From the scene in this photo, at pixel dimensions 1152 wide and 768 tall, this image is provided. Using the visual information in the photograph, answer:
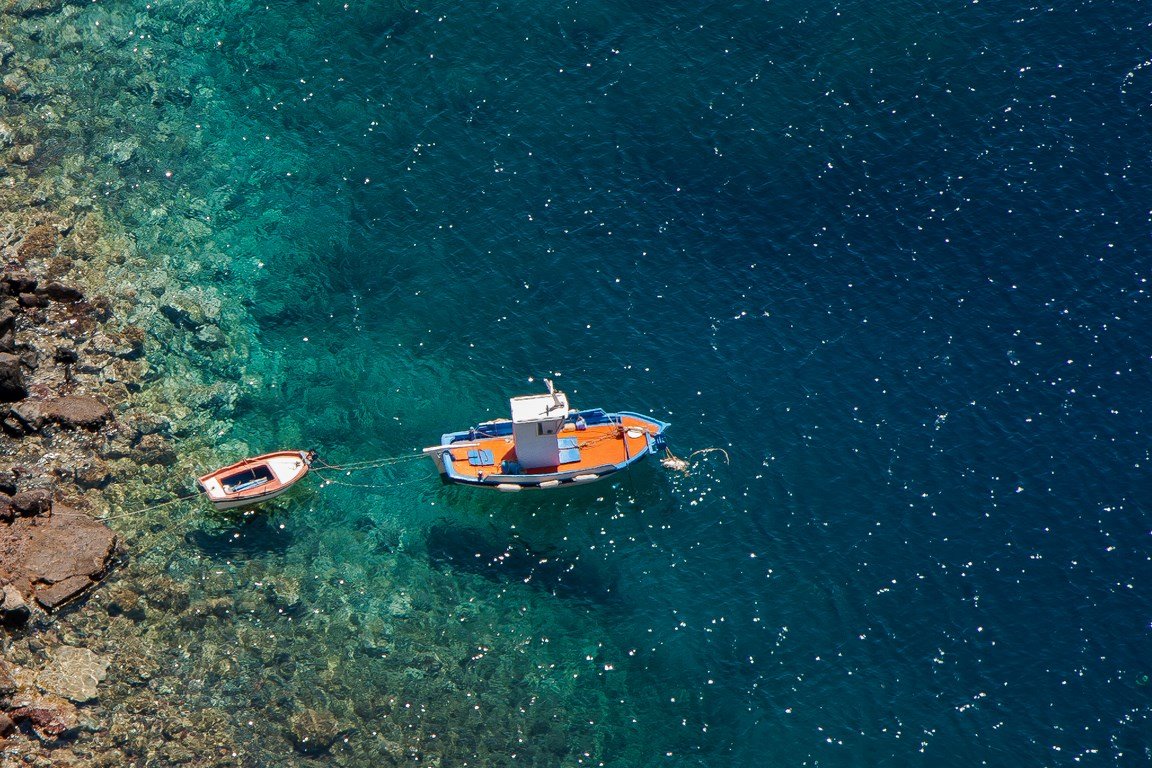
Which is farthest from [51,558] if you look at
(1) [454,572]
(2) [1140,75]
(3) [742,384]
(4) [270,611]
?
(2) [1140,75]

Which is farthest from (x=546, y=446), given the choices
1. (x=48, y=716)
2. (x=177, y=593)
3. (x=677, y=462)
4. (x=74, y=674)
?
(x=48, y=716)

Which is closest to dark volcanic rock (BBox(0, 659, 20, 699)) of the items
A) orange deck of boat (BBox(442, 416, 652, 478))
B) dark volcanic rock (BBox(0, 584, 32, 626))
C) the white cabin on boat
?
dark volcanic rock (BBox(0, 584, 32, 626))

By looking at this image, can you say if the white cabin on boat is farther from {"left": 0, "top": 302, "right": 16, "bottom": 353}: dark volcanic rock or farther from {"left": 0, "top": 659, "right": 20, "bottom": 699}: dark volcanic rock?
{"left": 0, "top": 302, "right": 16, "bottom": 353}: dark volcanic rock

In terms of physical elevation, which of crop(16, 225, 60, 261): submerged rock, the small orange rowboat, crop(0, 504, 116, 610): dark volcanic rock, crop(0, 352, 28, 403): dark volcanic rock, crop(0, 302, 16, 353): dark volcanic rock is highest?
crop(16, 225, 60, 261): submerged rock

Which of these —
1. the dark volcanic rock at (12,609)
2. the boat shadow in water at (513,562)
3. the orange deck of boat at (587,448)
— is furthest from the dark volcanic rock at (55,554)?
the orange deck of boat at (587,448)

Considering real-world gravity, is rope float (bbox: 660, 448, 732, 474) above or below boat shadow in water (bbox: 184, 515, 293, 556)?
above

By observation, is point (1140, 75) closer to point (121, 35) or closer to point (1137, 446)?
point (1137, 446)

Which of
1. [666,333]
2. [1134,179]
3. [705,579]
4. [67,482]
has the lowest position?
[705,579]
